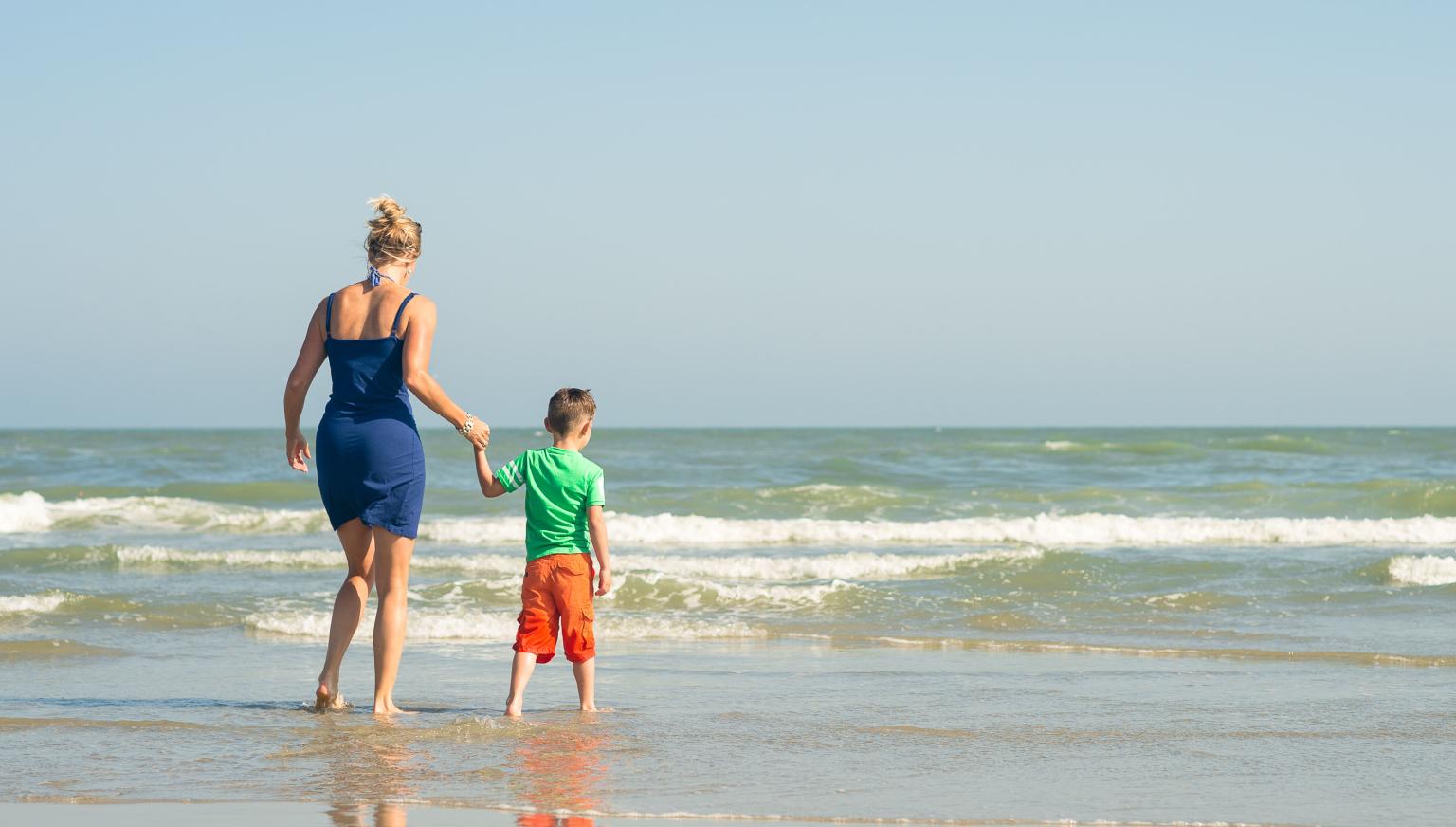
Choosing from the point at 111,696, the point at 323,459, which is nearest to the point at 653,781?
the point at 323,459

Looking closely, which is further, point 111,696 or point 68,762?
point 111,696

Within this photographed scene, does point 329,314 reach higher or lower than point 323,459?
higher

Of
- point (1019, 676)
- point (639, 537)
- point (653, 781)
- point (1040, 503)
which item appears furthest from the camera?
point (1040, 503)

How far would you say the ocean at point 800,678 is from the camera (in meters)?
4.06

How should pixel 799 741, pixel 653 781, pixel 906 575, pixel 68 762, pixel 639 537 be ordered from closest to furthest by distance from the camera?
pixel 653 781 < pixel 68 762 < pixel 799 741 < pixel 906 575 < pixel 639 537

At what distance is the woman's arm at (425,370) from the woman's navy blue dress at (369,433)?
0.05m

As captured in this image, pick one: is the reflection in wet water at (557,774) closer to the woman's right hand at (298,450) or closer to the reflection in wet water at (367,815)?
the reflection in wet water at (367,815)

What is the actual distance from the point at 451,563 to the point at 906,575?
3907mm

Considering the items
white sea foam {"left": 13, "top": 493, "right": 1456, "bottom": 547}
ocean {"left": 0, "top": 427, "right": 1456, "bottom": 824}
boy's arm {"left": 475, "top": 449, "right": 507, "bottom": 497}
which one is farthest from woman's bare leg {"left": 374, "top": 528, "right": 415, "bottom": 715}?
white sea foam {"left": 13, "top": 493, "right": 1456, "bottom": 547}

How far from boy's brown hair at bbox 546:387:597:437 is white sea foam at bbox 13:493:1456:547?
9.86 metres

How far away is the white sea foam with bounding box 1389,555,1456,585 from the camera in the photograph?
9.91 m

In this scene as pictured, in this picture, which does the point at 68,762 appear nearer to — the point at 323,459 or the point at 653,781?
the point at 323,459

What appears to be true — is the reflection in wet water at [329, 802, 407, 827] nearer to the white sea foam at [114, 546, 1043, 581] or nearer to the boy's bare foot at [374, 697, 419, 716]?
the boy's bare foot at [374, 697, 419, 716]

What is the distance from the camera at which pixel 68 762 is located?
4438 mm
